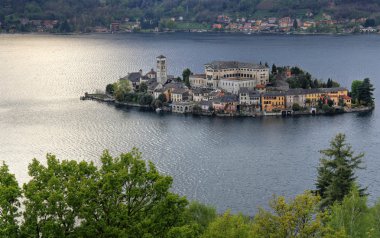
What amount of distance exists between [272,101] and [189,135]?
8554 mm

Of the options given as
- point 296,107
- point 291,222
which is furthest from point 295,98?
point 291,222

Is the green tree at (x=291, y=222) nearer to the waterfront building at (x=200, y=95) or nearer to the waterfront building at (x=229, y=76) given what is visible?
the waterfront building at (x=200, y=95)

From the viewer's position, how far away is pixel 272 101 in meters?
39.4

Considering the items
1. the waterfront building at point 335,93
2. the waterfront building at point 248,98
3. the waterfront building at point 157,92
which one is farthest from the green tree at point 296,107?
the waterfront building at point 157,92

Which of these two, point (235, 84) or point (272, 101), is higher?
point (235, 84)

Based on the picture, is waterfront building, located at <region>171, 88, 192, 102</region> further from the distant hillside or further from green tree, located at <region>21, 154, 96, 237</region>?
the distant hillside

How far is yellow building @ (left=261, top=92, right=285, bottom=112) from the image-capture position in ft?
129

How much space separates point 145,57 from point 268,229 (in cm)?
6459

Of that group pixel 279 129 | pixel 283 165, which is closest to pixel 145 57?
pixel 279 129

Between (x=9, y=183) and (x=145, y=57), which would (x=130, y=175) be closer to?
(x=9, y=183)

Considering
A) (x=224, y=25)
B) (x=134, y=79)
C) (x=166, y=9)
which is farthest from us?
(x=166, y=9)

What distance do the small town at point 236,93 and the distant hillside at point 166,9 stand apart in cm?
6671

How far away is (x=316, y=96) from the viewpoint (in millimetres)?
39812

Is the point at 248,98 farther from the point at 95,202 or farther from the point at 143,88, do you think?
the point at 95,202
